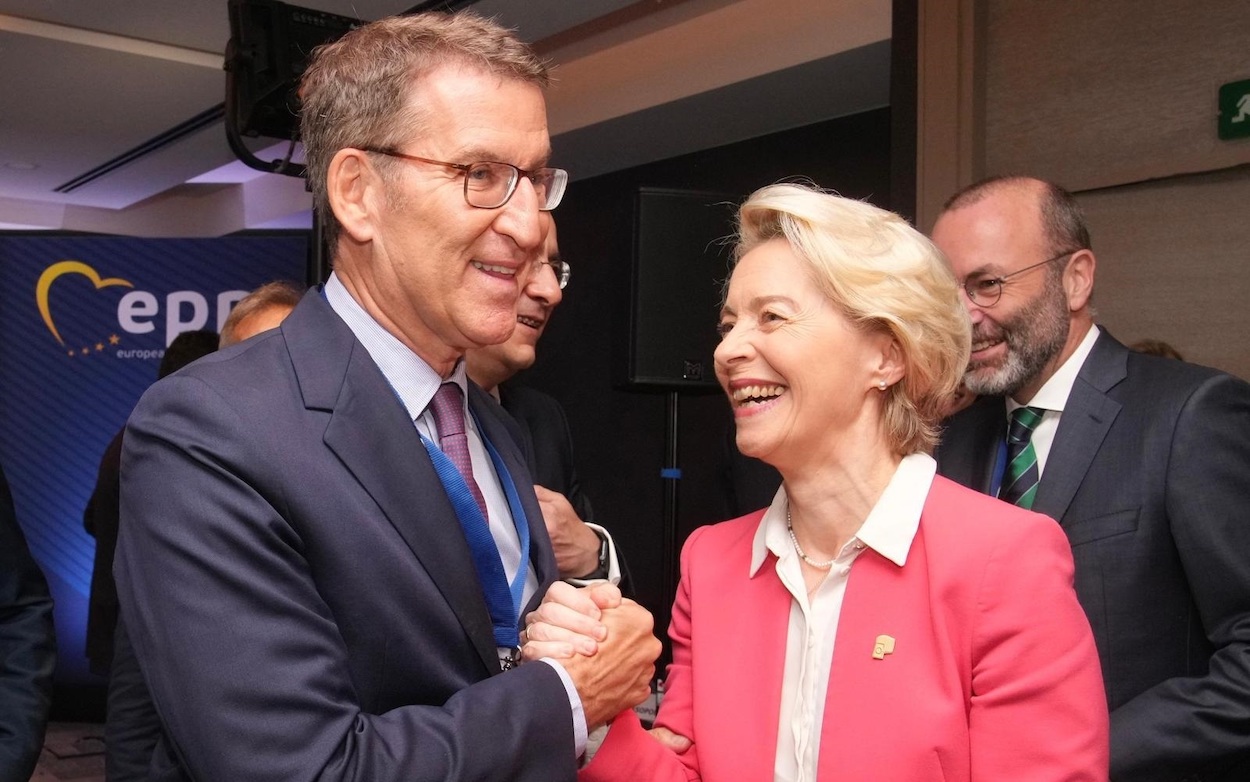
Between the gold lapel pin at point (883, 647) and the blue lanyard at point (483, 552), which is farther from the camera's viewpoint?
the gold lapel pin at point (883, 647)

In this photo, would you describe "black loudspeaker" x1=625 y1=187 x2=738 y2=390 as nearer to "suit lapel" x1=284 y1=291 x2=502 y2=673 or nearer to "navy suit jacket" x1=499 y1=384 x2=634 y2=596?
"navy suit jacket" x1=499 y1=384 x2=634 y2=596

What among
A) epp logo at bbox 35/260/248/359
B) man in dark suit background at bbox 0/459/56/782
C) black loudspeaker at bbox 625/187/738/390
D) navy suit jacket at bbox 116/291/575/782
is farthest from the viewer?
epp logo at bbox 35/260/248/359

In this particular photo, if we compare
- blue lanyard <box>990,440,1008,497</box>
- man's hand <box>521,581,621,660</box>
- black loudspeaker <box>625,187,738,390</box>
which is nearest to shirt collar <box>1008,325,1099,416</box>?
blue lanyard <box>990,440,1008,497</box>

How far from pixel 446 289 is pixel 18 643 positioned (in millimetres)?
1216

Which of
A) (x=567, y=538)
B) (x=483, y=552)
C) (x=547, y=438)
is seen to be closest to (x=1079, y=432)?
(x=567, y=538)

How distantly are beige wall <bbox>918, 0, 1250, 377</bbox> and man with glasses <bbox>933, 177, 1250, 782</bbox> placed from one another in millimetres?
1107

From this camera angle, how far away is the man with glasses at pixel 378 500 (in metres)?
1.20

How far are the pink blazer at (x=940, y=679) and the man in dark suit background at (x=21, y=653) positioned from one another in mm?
1077

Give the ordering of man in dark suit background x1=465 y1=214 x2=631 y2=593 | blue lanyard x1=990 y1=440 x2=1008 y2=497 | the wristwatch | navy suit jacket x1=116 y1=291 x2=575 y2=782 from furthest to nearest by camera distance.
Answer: man in dark suit background x1=465 y1=214 x2=631 y2=593, blue lanyard x1=990 y1=440 x2=1008 y2=497, the wristwatch, navy suit jacket x1=116 y1=291 x2=575 y2=782

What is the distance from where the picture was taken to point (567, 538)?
2.17m

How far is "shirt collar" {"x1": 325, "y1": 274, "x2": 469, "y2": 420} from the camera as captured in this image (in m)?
1.51

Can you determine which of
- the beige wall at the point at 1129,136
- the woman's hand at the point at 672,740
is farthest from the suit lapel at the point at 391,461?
the beige wall at the point at 1129,136

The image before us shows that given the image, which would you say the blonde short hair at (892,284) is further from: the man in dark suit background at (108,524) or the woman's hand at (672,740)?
the man in dark suit background at (108,524)

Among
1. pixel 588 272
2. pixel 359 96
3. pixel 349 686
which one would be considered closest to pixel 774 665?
pixel 349 686
